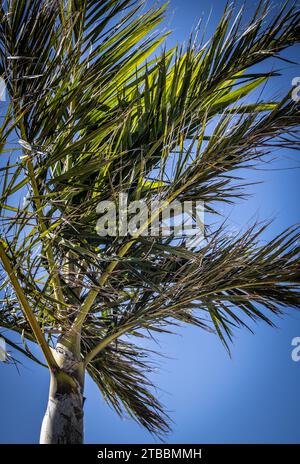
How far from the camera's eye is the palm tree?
100 inches

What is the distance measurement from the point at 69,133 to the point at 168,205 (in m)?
0.52

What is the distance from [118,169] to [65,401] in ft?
3.32

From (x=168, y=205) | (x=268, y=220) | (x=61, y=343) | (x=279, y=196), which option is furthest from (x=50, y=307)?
(x=279, y=196)

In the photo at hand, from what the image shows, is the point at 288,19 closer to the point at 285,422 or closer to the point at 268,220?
the point at 268,220

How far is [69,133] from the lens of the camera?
263 centimetres

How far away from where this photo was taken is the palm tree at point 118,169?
8.34 feet
